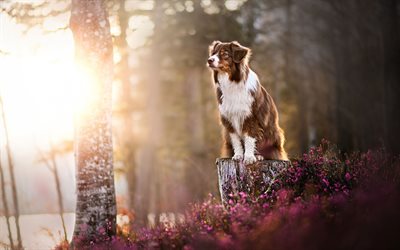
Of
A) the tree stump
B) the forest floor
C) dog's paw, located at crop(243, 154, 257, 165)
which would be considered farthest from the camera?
dog's paw, located at crop(243, 154, 257, 165)

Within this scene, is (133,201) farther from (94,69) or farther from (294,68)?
(294,68)

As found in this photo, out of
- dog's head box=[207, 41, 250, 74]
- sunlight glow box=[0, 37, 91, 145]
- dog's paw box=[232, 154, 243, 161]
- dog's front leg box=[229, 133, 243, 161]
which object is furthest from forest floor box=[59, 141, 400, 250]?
sunlight glow box=[0, 37, 91, 145]

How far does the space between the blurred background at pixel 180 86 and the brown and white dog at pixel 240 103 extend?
284 cm

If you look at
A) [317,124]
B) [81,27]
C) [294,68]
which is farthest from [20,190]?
[317,124]

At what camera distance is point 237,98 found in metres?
8.60

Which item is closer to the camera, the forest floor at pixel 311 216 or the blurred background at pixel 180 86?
the forest floor at pixel 311 216

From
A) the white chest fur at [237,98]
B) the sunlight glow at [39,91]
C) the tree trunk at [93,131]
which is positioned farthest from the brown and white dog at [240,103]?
the sunlight glow at [39,91]

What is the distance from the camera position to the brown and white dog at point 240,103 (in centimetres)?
852

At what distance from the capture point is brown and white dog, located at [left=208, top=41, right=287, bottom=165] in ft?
28.0

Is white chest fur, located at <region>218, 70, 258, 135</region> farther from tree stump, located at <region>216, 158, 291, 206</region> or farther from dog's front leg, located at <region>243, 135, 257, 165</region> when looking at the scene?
tree stump, located at <region>216, 158, 291, 206</region>

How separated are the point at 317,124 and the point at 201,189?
13.4 m

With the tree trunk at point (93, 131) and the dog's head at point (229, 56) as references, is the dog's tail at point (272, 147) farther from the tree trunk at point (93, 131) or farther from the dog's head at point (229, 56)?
the tree trunk at point (93, 131)

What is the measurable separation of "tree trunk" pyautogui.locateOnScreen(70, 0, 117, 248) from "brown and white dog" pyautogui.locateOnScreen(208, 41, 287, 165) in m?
2.44

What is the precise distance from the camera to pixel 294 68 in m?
27.4
